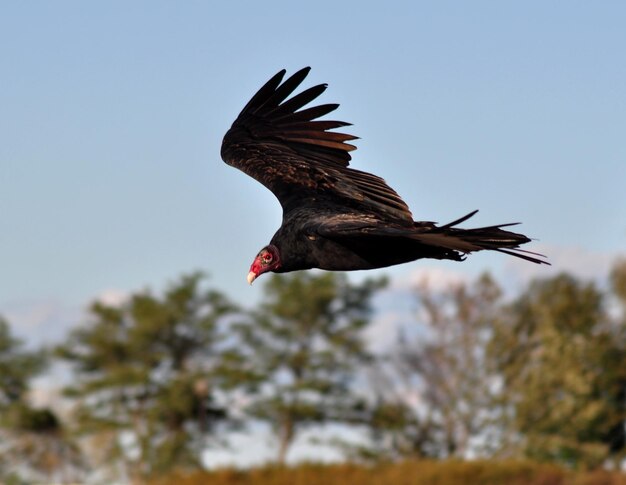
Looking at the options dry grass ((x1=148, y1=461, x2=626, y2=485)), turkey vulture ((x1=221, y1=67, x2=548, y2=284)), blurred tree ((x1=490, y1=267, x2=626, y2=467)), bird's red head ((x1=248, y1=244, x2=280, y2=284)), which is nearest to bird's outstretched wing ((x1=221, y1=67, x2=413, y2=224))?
turkey vulture ((x1=221, y1=67, x2=548, y2=284))

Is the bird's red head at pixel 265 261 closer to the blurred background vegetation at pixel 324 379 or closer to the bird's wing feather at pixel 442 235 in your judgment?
the bird's wing feather at pixel 442 235

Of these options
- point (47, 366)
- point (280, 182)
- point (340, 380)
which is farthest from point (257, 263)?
point (47, 366)

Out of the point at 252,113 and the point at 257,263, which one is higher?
the point at 252,113

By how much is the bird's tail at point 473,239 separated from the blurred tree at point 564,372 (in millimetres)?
23222

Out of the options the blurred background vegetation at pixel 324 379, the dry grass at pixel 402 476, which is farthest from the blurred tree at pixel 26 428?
the dry grass at pixel 402 476

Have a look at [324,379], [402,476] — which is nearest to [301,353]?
[324,379]

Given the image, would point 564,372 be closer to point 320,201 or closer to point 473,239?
point 320,201

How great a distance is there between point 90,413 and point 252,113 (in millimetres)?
25775

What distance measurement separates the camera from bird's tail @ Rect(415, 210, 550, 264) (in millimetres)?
6012

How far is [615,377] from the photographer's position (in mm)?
30500

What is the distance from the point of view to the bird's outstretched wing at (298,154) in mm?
7773

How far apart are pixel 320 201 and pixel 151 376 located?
27.7 metres

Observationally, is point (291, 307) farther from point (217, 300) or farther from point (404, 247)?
point (404, 247)

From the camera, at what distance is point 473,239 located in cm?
607
